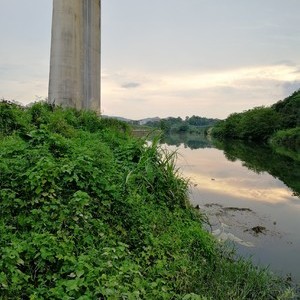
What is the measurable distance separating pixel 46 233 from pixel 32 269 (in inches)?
14.3

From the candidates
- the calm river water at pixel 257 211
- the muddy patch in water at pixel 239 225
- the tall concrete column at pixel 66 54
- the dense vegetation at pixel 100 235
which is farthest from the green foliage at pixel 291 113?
the dense vegetation at pixel 100 235

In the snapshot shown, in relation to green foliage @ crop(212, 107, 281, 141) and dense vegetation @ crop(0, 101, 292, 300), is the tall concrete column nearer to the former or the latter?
dense vegetation @ crop(0, 101, 292, 300)

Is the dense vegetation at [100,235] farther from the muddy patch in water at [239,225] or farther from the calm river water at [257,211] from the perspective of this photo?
the muddy patch in water at [239,225]

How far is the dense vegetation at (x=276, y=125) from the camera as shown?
53.7 metres

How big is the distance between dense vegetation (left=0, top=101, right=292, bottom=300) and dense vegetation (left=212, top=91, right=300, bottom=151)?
4697 centimetres

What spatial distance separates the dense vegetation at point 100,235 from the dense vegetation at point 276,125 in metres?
47.0

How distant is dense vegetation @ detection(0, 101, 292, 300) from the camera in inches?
139

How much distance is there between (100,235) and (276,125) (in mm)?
65446

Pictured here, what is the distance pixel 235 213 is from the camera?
1239 centimetres

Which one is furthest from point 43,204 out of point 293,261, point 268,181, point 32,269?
point 268,181

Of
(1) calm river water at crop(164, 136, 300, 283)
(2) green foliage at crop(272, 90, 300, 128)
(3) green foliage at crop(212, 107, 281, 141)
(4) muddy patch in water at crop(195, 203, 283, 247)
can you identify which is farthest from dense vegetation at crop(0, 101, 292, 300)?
(3) green foliage at crop(212, 107, 281, 141)

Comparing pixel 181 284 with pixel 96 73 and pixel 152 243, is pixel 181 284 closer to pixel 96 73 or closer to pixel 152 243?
pixel 152 243

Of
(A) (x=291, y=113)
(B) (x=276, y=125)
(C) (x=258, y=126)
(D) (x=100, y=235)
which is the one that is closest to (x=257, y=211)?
(D) (x=100, y=235)

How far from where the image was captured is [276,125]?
6569cm
